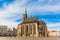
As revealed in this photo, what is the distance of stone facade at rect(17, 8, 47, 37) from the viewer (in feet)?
178

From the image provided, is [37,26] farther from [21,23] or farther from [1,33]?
[1,33]

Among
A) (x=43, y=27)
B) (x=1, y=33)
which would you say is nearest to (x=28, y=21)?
(x=43, y=27)

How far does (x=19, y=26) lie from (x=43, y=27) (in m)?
8.11

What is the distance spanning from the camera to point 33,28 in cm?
5431

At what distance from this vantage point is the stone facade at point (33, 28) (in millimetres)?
54312

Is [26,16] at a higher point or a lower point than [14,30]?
higher

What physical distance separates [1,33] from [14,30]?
5.03 metres

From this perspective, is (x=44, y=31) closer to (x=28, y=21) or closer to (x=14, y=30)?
(x=28, y=21)

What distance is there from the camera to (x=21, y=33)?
55656mm

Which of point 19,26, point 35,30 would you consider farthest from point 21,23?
point 35,30

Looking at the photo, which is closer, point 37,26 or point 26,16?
point 37,26

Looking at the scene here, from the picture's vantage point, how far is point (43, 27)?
55.2 meters

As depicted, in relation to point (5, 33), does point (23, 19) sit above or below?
above

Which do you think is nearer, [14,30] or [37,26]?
[37,26]
